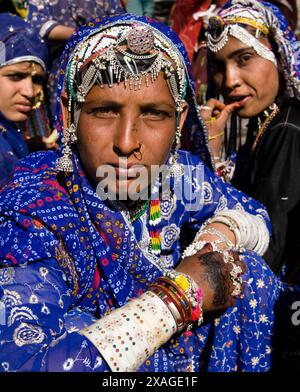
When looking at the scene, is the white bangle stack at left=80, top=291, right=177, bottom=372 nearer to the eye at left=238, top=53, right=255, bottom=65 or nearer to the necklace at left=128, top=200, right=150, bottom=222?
the necklace at left=128, top=200, right=150, bottom=222

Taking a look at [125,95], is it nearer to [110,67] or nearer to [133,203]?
[110,67]

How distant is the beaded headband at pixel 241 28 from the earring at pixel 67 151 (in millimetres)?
1830

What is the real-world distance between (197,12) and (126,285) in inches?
179

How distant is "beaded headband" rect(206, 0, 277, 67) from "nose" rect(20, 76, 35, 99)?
1.46m

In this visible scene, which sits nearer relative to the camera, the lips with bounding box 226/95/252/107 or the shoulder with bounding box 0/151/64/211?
Result: the shoulder with bounding box 0/151/64/211

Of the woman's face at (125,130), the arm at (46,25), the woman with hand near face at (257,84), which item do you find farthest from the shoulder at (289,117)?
the arm at (46,25)

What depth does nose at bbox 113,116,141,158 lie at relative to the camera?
80.5 inches

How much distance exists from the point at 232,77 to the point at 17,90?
66.4 inches

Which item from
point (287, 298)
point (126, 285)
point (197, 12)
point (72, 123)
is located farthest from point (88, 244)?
point (197, 12)

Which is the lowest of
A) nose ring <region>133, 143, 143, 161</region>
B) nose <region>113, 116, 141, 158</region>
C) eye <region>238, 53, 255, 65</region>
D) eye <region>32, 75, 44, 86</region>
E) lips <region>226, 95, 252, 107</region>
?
nose ring <region>133, 143, 143, 161</region>

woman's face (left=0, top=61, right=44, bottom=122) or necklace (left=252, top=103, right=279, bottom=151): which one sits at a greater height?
woman's face (left=0, top=61, right=44, bottom=122)

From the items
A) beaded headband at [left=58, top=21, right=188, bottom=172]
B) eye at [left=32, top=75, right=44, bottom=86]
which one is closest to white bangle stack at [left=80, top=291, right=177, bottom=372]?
beaded headband at [left=58, top=21, right=188, bottom=172]

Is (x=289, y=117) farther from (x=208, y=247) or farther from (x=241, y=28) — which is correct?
(x=208, y=247)
